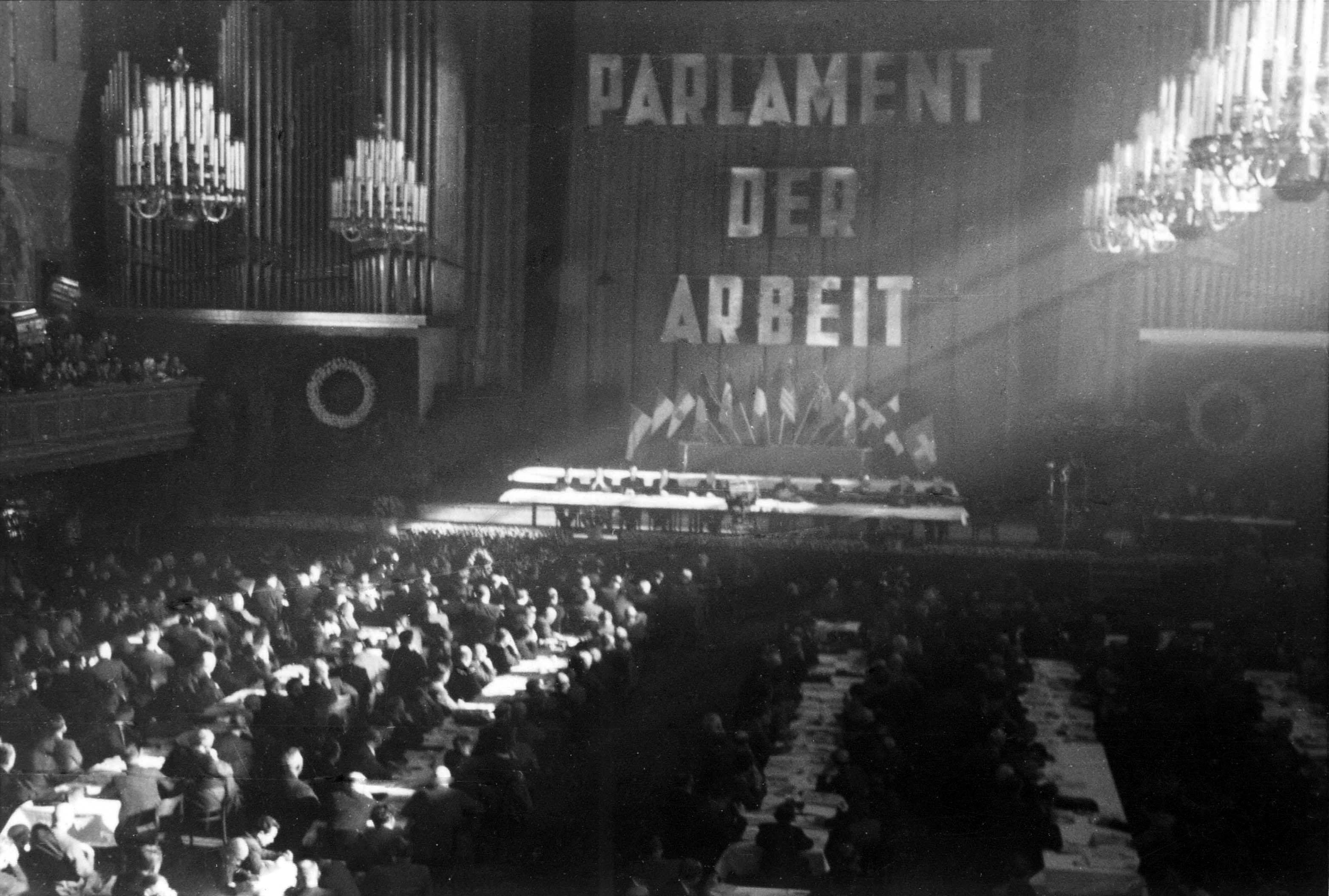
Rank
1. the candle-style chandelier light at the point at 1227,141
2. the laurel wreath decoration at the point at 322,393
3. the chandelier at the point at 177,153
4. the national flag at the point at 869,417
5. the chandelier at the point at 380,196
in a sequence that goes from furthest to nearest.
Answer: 1. the chandelier at the point at 177,153
2. the chandelier at the point at 380,196
3. the laurel wreath decoration at the point at 322,393
4. the national flag at the point at 869,417
5. the candle-style chandelier light at the point at 1227,141

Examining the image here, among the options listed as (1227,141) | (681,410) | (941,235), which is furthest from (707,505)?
(1227,141)

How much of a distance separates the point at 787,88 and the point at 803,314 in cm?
168

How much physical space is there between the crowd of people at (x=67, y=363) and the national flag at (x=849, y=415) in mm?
5290

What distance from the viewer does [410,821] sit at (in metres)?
10.4

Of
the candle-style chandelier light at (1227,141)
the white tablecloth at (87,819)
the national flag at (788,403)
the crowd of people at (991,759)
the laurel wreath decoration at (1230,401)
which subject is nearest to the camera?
the candle-style chandelier light at (1227,141)

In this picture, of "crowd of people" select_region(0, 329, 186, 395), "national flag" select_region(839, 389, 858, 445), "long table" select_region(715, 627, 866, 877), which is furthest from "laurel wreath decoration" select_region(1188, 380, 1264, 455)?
"crowd of people" select_region(0, 329, 186, 395)

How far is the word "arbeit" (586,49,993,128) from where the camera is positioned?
1015 centimetres

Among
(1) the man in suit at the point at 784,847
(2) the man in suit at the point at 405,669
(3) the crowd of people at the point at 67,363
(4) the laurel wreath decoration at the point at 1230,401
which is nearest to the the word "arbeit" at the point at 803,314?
(4) the laurel wreath decoration at the point at 1230,401

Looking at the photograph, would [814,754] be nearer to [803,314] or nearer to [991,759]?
[991,759]

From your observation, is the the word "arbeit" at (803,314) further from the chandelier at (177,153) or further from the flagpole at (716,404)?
the chandelier at (177,153)

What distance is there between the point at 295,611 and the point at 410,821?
205 cm

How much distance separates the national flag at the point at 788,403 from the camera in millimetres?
10312

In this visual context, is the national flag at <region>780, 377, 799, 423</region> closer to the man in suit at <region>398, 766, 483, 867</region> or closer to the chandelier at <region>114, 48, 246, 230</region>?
the man in suit at <region>398, 766, 483, 867</region>

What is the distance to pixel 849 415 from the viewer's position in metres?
10.2
